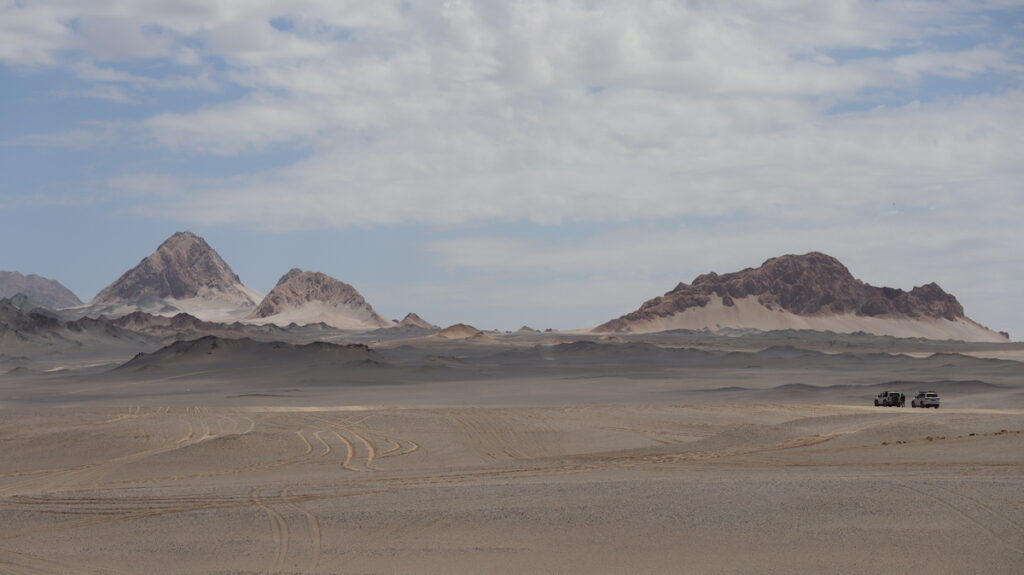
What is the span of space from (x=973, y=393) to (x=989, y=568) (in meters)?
52.2

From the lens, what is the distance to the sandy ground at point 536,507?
15055mm

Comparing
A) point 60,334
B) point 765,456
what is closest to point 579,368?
point 765,456

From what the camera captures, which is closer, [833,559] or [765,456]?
[833,559]

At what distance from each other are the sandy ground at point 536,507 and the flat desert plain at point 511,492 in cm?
5

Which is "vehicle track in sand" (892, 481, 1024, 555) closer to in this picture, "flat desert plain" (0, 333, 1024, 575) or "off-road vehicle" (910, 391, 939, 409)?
"flat desert plain" (0, 333, 1024, 575)

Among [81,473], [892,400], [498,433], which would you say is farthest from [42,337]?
[81,473]

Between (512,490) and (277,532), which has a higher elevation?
(512,490)

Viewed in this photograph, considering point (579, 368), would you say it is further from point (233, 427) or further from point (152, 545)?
point (152, 545)

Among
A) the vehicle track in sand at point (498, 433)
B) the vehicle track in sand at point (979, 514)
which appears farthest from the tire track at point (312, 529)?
the vehicle track in sand at point (498, 433)

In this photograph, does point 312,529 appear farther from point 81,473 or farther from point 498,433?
point 498,433

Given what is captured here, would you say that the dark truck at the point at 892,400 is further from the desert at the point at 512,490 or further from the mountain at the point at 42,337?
the mountain at the point at 42,337

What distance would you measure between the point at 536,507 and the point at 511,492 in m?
1.57

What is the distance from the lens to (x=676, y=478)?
20812 mm

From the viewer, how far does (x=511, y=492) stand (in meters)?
19.4
